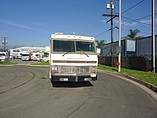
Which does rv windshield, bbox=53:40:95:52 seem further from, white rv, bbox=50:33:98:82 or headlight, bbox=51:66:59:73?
headlight, bbox=51:66:59:73

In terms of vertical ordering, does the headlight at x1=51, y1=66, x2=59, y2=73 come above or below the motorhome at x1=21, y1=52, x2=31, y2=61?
below

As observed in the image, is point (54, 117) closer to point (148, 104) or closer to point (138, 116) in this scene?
point (138, 116)

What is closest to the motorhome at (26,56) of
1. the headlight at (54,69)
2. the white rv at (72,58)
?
the white rv at (72,58)

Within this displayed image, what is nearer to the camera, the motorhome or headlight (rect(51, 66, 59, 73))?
headlight (rect(51, 66, 59, 73))

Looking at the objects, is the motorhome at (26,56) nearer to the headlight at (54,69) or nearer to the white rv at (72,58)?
the white rv at (72,58)

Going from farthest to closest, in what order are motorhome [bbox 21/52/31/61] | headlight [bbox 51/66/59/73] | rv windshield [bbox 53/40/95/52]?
1. motorhome [bbox 21/52/31/61]
2. rv windshield [bbox 53/40/95/52]
3. headlight [bbox 51/66/59/73]

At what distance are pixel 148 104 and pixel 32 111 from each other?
4.18 m

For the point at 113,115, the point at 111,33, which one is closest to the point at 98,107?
the point at 113,115

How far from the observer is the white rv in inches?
409

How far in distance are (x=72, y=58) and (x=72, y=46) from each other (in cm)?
85

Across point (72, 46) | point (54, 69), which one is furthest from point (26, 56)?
point (54, 69)

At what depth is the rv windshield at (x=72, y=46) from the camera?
10.8m

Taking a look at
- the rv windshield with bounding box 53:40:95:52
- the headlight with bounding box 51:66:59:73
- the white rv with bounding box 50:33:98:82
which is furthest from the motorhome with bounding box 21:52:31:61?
the headlight with bounding box 51:66:59:73

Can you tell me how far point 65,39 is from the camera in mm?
11109
